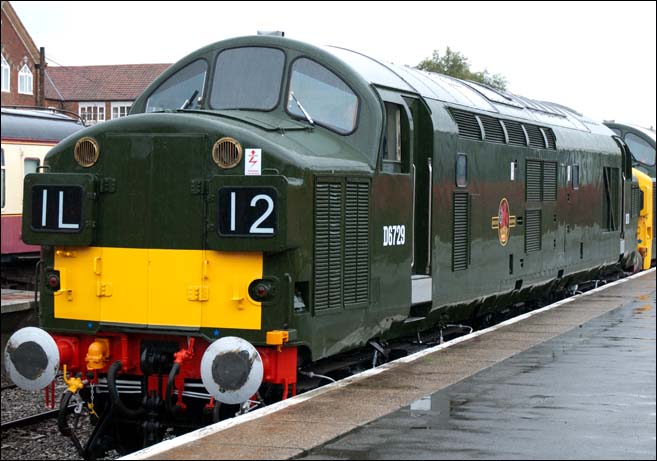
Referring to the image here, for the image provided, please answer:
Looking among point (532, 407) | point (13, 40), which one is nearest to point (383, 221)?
point (532, 407)

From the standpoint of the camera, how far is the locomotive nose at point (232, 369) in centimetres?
820

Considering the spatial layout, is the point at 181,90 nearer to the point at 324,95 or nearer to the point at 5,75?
the point at 324,95

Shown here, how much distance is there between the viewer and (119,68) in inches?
2689

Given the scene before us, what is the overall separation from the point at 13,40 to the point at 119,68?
1155cm

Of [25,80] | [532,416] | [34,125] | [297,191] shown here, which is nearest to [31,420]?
[297,191]

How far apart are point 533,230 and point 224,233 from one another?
7774 millimetres

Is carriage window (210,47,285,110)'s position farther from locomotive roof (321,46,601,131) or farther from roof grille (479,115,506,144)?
roof grille (479,115,506,144)

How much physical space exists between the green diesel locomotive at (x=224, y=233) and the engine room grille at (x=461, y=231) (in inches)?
40.2

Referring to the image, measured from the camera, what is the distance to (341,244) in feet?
31.2

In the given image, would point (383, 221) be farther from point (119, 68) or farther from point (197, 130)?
point (119, 68)

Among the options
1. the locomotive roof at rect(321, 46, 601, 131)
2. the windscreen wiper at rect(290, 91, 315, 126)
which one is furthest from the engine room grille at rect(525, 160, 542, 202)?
the windscreen wiper at rect(290, 91, 315, 126)

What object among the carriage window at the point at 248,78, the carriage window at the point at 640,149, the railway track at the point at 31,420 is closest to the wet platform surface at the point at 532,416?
the carriage window at the point at 248,78

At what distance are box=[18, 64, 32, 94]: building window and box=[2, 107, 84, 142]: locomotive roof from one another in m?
31.7

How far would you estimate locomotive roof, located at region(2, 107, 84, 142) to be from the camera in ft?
80.7
